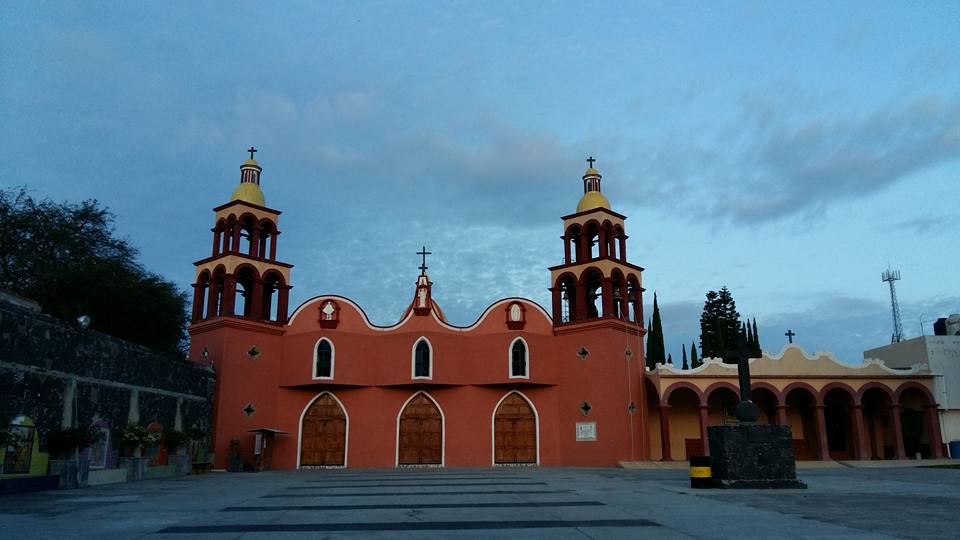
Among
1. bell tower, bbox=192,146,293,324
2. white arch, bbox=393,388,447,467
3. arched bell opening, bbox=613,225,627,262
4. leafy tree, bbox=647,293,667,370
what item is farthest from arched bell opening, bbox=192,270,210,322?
leafy tree, bbox=647,293,667,370

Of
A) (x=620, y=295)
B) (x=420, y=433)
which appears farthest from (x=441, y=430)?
(x=620, y=295)

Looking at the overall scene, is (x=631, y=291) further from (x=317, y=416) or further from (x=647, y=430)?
(x=317, y=416)

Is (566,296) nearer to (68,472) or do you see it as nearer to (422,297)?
(422,297)

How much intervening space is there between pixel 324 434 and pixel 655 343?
1023 inches

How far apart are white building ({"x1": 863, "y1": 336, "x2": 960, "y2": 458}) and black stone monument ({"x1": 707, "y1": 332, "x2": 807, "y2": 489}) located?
67.9ft

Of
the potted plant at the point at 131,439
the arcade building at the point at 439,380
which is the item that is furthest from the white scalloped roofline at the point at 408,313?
the potted plant at the point at 131,439

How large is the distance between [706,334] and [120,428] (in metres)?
40.0

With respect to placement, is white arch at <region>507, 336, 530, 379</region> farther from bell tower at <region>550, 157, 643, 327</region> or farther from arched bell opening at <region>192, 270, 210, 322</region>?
arched bell opening at <region>192, 270, 210, 322</region>

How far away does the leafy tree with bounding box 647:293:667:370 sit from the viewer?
48062 mm

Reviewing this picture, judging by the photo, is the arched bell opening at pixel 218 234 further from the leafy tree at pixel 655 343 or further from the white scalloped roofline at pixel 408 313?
the leafy tree at pixel 655 343

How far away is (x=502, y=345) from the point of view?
31.4 meters

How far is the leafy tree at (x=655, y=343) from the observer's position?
1892 inches

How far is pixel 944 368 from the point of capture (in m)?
32.5

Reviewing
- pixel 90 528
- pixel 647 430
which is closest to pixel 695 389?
pixel 647 430
